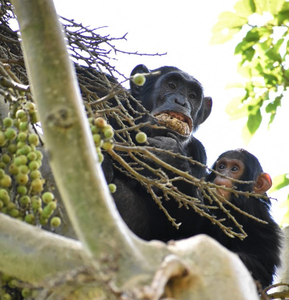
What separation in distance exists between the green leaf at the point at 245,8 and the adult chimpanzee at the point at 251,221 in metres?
1.27

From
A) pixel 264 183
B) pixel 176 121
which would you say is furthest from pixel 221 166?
pixel 176 121

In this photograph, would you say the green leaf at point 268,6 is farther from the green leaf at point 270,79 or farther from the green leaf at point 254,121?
the green leaf at point 254,121

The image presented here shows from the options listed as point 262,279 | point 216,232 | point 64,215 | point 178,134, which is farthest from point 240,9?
point 64,215

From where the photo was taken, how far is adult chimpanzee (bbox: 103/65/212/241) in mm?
4242

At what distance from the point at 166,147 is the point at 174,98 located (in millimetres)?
877

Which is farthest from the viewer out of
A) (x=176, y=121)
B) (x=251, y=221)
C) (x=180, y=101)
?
(x=180, y=101)

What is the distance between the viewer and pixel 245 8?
429 cm

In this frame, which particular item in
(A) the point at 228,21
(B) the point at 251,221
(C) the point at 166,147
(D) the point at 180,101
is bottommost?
(B) the point at 251,221

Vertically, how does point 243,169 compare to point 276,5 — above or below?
below

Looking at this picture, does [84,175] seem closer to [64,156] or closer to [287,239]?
[64,156]

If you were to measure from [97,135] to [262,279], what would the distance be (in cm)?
290

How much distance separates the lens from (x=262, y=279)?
454 centimetres

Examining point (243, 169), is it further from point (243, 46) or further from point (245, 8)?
point (245, 8)

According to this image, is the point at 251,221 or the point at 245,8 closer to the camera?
the point at 245,8
